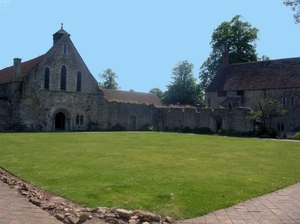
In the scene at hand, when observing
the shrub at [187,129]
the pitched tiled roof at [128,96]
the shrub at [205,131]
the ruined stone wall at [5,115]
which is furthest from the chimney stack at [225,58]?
the ruined stone wall at [5,115]

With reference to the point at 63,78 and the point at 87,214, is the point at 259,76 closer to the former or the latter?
the point at 63,78

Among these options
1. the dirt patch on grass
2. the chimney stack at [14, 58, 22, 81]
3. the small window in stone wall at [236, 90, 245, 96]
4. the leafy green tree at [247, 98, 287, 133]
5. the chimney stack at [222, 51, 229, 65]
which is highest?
the chimney stack at [222, 51, 229, 65]

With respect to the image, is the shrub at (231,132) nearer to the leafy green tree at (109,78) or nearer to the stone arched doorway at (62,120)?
the stone arched doorway at (62,120)

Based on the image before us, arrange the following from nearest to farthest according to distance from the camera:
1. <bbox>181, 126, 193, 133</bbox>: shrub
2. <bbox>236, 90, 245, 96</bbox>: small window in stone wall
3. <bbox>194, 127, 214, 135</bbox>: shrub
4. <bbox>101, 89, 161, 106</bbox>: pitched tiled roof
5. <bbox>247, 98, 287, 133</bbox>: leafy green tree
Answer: <bbox>247, 98, 287, 133</bbox>: leafy green tree < <bbox>194, 127, 214, 135</bbox>: shrub < <bbox>181, 126, 193, 133</bbox>: shrub < <bbox>236, 90, 245, 96</bbox>: small window in stone wall < <bbox>101, 89, 161, 106</bbox>: pitched tiled roof

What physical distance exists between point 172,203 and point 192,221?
909mm

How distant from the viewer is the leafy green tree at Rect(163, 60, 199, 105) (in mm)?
66625

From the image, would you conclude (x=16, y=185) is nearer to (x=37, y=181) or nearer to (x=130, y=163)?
(x=37, y=181)

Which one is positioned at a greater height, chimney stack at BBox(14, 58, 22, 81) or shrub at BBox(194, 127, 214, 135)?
chimney stack at BBox(14, 58, 22, 81)

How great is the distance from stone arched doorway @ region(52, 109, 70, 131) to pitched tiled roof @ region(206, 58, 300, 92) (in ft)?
69.6

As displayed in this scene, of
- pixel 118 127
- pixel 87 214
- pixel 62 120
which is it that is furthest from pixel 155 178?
pixel 62 120

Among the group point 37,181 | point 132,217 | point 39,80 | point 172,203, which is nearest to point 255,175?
point 172,203

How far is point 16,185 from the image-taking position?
27.6 ft

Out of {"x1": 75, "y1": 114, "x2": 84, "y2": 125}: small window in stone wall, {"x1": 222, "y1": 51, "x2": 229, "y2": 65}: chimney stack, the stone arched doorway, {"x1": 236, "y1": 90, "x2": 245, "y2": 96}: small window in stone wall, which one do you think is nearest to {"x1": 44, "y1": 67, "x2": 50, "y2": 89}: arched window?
the stone arched doorway

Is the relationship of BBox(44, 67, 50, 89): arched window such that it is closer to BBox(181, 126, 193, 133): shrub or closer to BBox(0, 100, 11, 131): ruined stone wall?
BBox(0, 100, 11, 131): ruined stone wall
